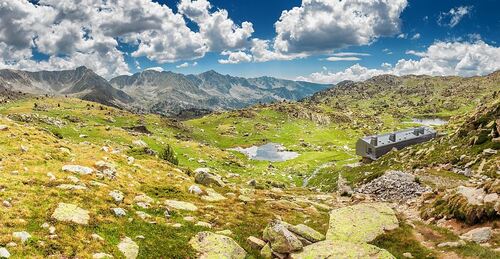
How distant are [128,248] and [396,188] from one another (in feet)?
126

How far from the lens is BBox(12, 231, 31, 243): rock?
67.2ft

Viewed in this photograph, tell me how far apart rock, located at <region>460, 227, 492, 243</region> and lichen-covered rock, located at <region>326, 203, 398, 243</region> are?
5454mm

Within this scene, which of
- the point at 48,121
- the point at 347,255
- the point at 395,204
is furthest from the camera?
the point at 48,121

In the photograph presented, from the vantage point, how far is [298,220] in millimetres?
36094

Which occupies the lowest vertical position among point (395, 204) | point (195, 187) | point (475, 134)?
point (395, 204)

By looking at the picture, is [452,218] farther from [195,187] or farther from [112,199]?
[112,199]

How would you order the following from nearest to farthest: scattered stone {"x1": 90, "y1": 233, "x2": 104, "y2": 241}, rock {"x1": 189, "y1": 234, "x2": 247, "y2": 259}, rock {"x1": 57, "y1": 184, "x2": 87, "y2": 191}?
scattered stone {"x1": 90, "y1": 233, "x2": 104, "y2": 241}, rock {"x1": 189, "y1": 234, "x2": 247, "y2": 259}, rock {"x1": 57, "y1": 184, "x2": 87, "y2": 191}

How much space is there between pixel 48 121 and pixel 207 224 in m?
106

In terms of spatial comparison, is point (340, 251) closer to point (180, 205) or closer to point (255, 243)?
point (255, 243)

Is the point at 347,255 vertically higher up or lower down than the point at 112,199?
lower down

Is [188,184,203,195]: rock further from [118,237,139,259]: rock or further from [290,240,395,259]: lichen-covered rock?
[290,240,395,259]: lichen-covered rock

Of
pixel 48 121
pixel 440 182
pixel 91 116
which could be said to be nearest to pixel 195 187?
pixel 440 182

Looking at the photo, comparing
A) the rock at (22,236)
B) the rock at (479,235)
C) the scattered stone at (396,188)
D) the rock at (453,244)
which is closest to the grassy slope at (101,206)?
the rock at (22,236)

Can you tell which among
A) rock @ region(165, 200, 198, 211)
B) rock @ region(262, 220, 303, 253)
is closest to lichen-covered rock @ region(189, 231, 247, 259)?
rock @ region(262, 220, 303, 253)
